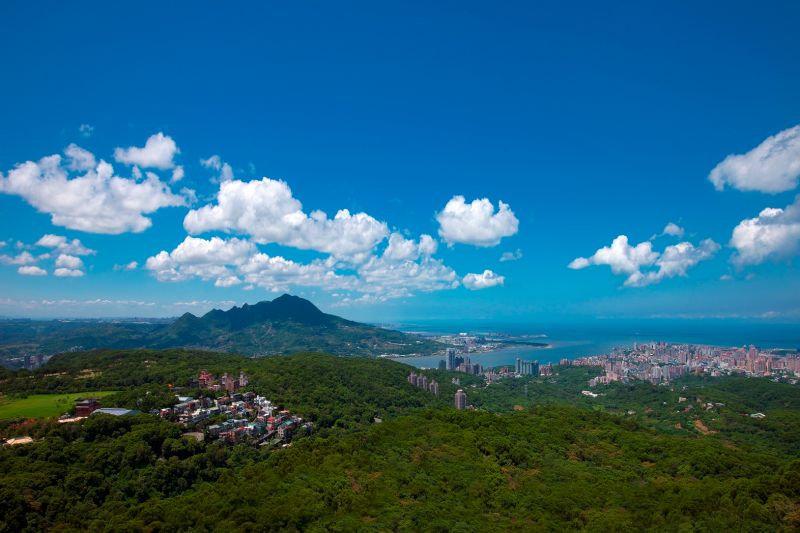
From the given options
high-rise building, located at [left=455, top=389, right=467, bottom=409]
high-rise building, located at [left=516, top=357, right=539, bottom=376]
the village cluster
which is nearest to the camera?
the village cluster

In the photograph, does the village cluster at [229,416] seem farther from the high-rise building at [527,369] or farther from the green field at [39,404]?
the high-rise building at [527,369]

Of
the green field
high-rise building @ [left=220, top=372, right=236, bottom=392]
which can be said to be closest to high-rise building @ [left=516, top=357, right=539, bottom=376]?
high-rise building @ [left=220, top=372, right=236, bottom=392]

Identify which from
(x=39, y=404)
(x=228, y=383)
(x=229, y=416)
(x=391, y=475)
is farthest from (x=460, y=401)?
(x=39, y=404)

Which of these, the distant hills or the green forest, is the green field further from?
the distant hills

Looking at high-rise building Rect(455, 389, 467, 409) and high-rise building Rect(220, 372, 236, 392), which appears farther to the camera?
high-rise building Rect(455, 389, 467, 409)

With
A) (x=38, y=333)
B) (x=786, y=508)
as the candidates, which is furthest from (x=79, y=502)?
(x=38, y=333)
